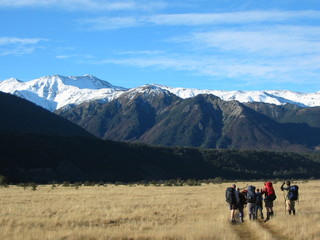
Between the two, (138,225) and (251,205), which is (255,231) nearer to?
(251,205)

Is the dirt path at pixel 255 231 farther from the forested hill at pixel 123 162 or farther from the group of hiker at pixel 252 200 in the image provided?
the forested hill at pixel 123 162

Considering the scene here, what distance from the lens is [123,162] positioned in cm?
12338

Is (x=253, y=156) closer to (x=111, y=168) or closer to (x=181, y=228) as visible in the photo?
(x=111, y=168)

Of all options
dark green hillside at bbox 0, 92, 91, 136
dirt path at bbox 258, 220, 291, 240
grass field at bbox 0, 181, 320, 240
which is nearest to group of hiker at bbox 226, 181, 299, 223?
grass field at bbox 0, 181, 320, 240

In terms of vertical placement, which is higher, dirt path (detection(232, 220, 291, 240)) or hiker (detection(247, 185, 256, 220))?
hiker (detection(247, 185, 256, 220))

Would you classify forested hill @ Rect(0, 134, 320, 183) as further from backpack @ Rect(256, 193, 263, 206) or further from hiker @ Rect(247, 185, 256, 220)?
hiker @ Rect(247, 185, 256, 220)

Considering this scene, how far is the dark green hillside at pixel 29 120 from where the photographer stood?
163375mm

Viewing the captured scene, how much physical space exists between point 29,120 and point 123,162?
63.1 metres

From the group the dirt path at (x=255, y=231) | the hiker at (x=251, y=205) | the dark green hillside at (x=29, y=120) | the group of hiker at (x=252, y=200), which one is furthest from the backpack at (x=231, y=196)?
the dark green hillside at (x=29, y=120)

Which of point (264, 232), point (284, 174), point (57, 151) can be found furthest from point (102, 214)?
point (284, 174)

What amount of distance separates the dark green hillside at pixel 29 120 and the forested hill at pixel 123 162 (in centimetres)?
3998

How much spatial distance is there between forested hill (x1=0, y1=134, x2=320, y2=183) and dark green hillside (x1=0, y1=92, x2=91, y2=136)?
40.0m

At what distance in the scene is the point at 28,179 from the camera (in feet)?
292

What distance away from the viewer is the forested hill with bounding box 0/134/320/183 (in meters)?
97.8
